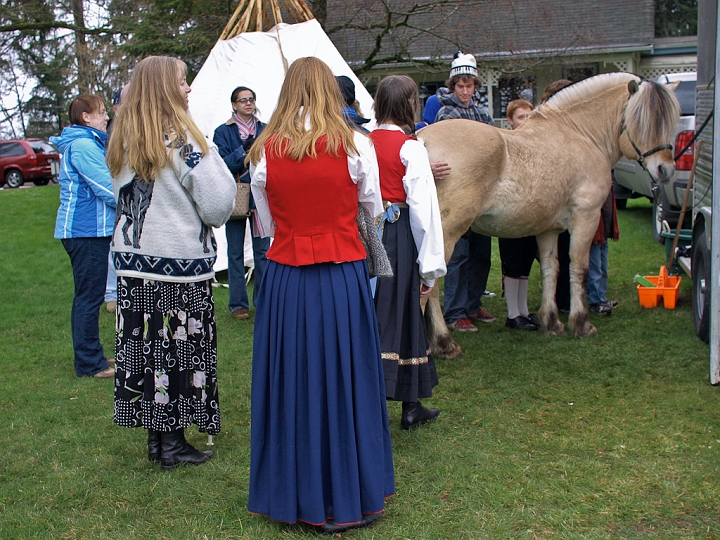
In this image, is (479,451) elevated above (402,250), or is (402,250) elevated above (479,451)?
(402,250)

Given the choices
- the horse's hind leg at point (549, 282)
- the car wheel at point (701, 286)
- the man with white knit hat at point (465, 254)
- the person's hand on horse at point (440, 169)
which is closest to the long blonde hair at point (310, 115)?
the person's hand on horse at point (440, 169)

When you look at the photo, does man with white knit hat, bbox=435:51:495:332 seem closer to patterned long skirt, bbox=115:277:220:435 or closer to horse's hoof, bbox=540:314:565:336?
horse's hoof, bbox=540:314:565:336

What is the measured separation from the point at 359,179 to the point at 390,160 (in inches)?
32.9

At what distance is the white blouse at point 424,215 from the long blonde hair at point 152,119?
1.06m

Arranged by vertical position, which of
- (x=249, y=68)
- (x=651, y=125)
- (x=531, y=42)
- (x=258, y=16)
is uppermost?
(x=531, y=42)

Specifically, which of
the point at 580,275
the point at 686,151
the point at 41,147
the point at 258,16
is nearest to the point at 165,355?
the point at 580,275

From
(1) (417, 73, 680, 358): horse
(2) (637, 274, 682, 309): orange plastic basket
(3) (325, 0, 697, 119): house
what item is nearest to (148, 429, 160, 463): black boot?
(1) (417, 73, 680, 358): horse

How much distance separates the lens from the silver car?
802 cm

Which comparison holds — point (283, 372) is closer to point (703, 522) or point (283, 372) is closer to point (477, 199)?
point (703, 522)

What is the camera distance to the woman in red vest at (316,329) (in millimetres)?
3152

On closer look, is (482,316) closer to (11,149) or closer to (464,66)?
(464,66)

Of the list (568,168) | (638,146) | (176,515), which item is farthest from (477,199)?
(176,515)

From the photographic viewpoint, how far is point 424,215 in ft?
12.7

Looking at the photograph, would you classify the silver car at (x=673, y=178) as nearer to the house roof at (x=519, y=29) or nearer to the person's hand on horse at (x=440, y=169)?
the person's hand on horse at (x=440, y=169)
